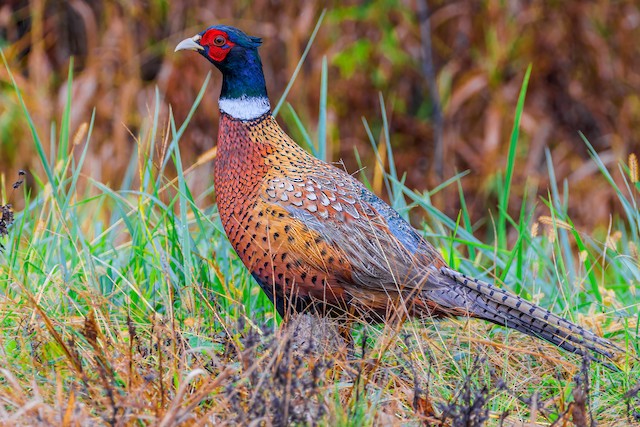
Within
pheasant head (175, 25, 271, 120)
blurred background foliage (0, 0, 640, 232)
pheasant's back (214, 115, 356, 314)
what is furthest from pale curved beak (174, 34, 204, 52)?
blurred background foliage (0, 0, 640, 232)

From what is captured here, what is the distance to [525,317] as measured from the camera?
308 cm

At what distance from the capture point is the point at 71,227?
145 inches

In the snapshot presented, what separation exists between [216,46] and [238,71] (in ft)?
0.42

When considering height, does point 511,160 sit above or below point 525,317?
above

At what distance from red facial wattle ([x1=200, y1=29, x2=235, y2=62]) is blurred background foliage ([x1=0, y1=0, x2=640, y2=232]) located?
384cm

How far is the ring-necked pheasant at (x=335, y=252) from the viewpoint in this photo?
311 cm

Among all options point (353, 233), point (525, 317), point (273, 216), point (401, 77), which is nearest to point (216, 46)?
point (273, 216)

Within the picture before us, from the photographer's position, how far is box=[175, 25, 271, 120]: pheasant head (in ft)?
11.3

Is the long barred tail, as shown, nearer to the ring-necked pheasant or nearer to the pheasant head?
the ring-necked pheasant

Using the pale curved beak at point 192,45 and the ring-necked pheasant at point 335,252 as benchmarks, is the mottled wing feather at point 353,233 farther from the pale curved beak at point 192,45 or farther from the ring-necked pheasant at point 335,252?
the pale curved beak at point 192,45

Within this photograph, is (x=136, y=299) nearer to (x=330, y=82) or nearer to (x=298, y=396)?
(x=298, y=396)

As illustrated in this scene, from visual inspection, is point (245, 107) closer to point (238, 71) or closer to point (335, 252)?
point (238, 71)

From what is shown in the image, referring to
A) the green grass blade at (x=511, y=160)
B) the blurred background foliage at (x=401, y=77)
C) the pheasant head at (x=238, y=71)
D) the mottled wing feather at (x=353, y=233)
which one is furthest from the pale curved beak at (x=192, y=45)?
the blurred background foliage at (x=401, y=77)

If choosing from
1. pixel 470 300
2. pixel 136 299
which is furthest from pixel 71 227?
pixel 470 300
